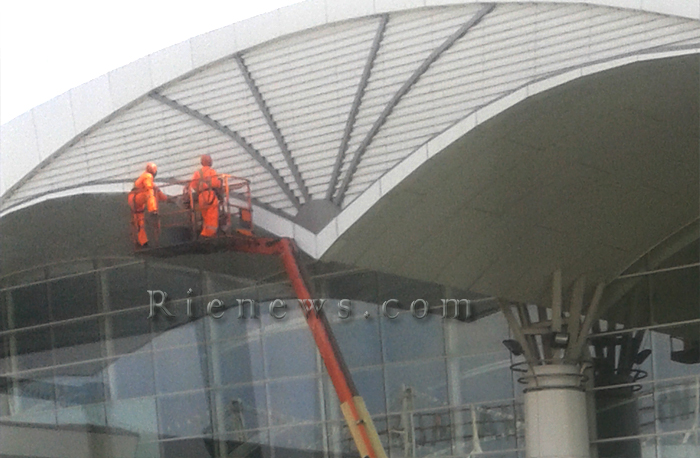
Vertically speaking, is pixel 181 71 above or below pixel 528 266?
above

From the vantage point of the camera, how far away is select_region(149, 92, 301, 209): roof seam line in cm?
2294

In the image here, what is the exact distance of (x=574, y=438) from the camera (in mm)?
23688

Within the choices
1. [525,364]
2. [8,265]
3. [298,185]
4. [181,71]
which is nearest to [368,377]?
[525,364]

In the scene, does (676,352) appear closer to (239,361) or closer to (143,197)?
(239,361)

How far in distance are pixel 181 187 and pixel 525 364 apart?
7.63 metres

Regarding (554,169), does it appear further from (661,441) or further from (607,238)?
(661,441)

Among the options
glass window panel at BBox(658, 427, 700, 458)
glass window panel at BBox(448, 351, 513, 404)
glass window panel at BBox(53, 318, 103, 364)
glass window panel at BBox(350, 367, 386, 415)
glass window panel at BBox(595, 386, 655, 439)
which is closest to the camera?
glass window panel at BBox(658, 427, 700, 458)

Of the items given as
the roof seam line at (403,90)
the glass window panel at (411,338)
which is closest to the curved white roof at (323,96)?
the roof seam line at (403,90)

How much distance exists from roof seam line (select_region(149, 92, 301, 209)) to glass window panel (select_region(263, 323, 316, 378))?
4.64m

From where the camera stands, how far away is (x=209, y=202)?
22.8 metres

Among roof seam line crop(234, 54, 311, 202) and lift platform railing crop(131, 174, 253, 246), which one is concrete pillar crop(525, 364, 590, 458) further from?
lift platform railing crop(131, 174, 253, 246)

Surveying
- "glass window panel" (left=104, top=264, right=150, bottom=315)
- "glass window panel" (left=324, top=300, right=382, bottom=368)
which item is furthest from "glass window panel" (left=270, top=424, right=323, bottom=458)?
"glass window panel" (left=104, top=264, right=150, bottom=315)

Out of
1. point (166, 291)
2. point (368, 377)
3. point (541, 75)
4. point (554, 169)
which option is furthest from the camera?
point (166, 291)

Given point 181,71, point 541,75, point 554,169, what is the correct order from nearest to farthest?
1. point 541,75
2. point 554,169
3. point 181,71
